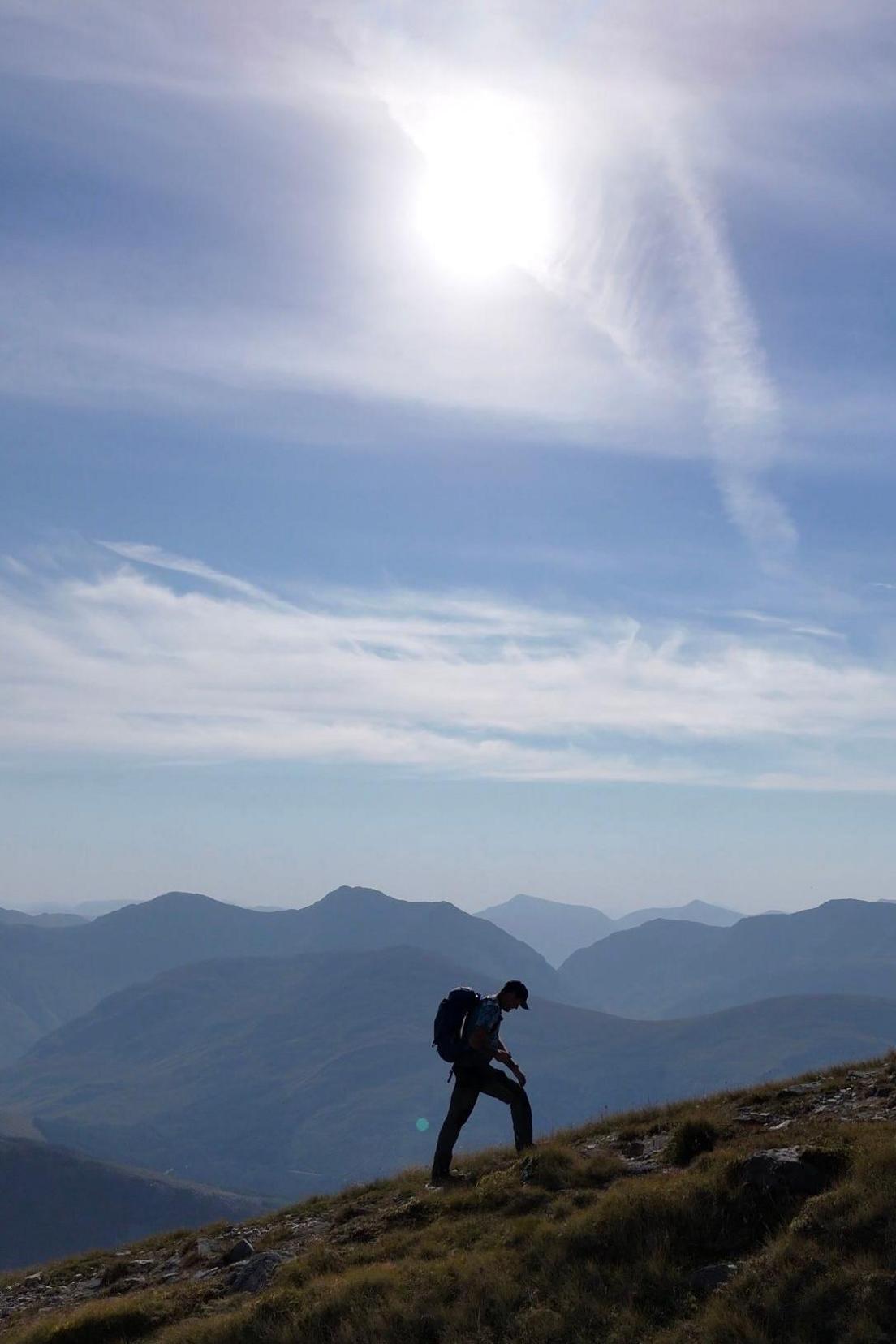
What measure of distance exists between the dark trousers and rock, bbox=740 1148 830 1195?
4.81 m

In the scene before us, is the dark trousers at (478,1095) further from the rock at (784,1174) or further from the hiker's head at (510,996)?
the rock at (784,1174)

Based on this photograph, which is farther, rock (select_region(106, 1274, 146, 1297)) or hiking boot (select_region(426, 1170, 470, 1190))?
hiking boot (select_region(426, 1170, 470, 1190))

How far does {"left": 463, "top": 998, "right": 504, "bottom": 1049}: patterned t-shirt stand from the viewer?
1772 cm

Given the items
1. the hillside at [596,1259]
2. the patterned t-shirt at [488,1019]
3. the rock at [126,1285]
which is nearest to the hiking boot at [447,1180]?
the hillside at [596,1259]

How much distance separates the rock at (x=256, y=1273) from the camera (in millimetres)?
15078

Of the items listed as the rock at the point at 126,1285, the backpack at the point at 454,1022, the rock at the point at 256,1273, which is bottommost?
the rock at the point at 126,1285

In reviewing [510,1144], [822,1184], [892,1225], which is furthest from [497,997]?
[892,1225]

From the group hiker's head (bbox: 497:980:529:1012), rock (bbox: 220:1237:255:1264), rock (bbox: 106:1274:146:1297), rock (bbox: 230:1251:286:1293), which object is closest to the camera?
rock (bbox: 230:1251:286:1293)

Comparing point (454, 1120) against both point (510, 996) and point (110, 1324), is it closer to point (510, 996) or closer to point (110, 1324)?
point (510, 996)

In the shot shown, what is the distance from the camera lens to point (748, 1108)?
19016 millimetres

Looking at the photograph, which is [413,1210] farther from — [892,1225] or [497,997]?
[892,1225]

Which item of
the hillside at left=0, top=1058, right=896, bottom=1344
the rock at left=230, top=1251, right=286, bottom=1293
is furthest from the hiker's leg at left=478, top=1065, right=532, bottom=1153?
the rock at left=230, top=1251, right=286, bottom=1293

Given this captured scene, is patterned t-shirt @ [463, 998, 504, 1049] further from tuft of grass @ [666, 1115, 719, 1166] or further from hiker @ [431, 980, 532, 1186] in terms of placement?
tuft of grass @ [666, 1115, 719, 1166]

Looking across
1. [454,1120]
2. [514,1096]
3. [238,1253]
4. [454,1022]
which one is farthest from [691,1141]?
[238,1253]
